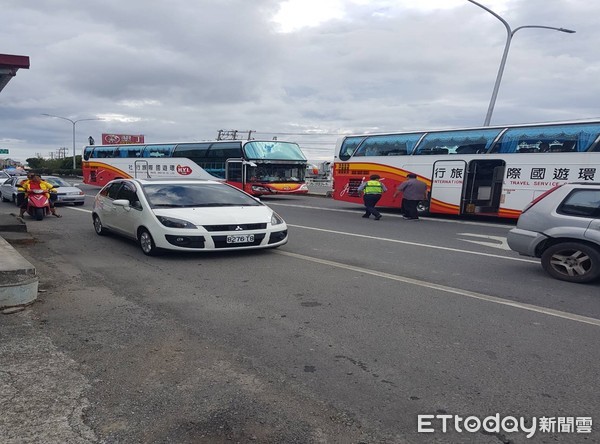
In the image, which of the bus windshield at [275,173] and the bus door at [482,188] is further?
the bus windshield at [275,173]

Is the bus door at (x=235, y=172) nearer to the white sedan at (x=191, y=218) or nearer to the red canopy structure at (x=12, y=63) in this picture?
the white sedan at (x=191, y=218)

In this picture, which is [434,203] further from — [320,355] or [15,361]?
[15,361]

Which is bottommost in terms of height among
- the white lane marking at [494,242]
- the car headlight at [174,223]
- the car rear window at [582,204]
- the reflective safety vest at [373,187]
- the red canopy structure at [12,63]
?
the white lane marking at [494,242]

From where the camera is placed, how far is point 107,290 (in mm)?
5992

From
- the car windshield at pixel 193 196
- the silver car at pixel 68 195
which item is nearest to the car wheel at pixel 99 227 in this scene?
the car windshield at pixel 193 196

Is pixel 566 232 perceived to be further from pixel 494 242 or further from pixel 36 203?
pixel 36 203

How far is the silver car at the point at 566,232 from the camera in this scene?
672cm

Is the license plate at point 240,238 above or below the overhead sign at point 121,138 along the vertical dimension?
below

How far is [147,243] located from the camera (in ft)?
26.9

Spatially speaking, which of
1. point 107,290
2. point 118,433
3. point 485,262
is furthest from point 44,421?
point 485,262

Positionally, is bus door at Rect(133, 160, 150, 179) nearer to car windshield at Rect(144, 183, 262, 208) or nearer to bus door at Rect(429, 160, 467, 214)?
bus door at Rect(429, 160, 467, 214)

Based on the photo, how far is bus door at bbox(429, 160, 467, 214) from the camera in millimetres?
15906

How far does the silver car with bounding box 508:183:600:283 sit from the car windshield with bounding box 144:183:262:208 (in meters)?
4.65

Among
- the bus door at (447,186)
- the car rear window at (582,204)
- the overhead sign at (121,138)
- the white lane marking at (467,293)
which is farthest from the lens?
the overhead sign at (121,138)
